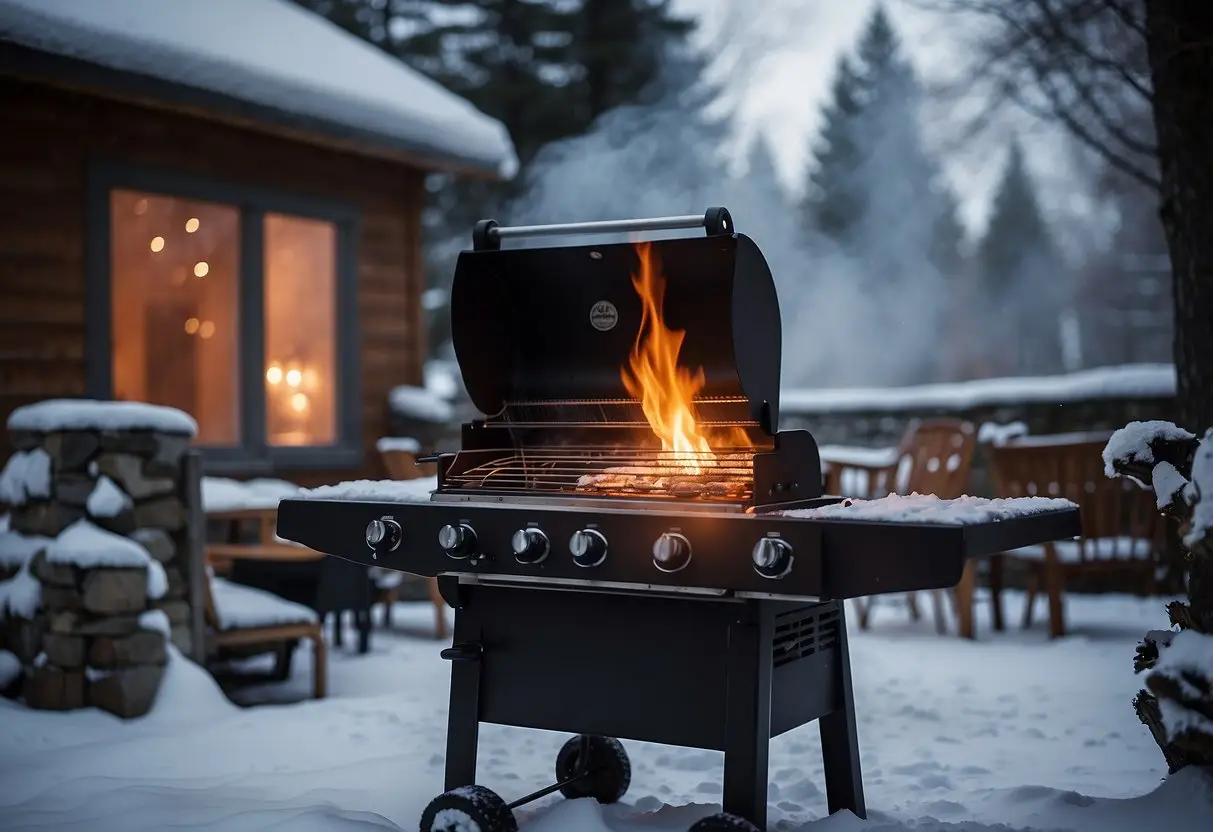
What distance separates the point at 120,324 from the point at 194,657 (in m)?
3.50

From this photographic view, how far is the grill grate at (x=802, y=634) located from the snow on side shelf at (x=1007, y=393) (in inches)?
228

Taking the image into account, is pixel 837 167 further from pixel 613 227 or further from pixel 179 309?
pixel 613 227

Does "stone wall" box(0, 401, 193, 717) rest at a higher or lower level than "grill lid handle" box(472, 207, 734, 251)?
lower

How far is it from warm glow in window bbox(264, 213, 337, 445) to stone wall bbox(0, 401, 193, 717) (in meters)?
3.04

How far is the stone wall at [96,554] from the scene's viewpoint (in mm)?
4520

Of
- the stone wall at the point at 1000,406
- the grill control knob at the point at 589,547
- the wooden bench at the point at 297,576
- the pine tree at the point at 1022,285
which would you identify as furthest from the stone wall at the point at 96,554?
the pine tree at the point at 1022,285

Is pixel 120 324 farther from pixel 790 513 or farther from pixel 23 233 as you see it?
pixel 790 513

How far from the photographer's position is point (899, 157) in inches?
1095

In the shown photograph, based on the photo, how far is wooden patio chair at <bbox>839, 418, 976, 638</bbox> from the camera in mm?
6430

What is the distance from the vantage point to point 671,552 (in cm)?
248

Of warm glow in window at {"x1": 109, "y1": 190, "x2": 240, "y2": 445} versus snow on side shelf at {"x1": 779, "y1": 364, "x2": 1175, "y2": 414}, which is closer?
warm glow in window at {"x1": 109, "y1": 190, "x2": 240, "y2": 445}

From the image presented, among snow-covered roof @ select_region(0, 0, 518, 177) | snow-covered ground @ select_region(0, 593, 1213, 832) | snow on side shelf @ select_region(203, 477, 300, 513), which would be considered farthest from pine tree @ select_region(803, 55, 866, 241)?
snow-covered ground @ select_region(0, 593, 1213, 832)

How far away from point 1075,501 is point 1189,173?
271 centimetres

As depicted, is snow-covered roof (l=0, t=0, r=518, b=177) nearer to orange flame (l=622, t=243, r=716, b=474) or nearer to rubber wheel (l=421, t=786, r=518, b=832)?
orange flame (l=622, t=243, r=716, b=474)
